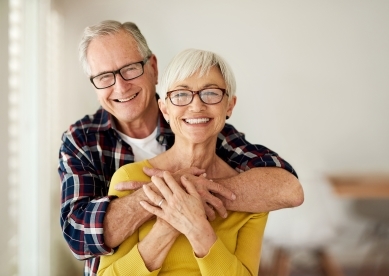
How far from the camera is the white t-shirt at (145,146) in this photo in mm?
1747

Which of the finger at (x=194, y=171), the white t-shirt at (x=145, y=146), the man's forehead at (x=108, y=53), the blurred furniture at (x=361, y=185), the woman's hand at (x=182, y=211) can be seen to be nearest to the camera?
the woman's hand at (x=182, y=211)

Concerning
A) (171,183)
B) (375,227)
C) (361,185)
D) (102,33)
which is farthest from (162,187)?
(375,227)

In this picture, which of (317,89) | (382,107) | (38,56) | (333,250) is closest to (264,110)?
(317,89)

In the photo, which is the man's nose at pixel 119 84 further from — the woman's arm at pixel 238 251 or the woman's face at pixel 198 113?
the woman's arm at pixel 238 251

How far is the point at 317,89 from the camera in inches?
137

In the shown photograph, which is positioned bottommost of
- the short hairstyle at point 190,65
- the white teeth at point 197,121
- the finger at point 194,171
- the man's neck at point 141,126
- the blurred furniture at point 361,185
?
the blurred furniture at point 361,185

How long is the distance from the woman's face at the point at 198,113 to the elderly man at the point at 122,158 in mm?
124

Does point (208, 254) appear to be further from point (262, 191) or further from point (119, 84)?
point (119, 84)

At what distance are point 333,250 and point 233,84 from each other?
279 cm

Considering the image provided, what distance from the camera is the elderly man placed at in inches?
51.8

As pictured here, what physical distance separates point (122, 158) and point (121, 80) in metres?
0.30

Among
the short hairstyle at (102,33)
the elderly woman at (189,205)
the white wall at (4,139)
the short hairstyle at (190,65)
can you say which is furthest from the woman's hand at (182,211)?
the white wall at (4,139)

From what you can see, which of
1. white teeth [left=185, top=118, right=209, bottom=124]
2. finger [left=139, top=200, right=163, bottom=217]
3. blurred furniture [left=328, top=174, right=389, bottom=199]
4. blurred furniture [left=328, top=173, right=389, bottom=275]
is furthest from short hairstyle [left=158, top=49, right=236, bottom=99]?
blurred furniture [left=328, top=173, right=389, bottom=275]

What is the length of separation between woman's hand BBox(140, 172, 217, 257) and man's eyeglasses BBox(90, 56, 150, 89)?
20.5 inches
